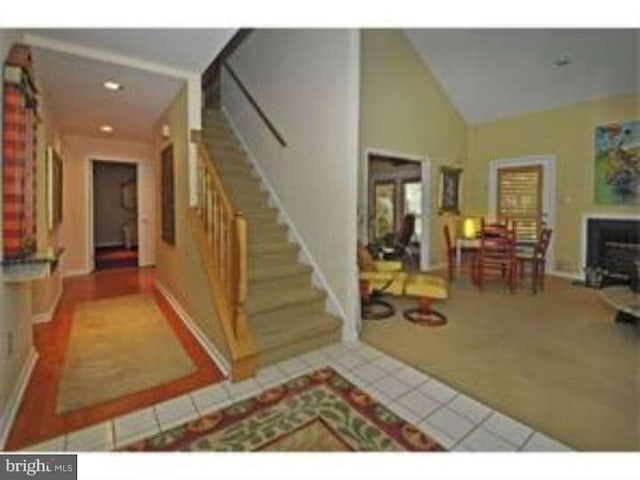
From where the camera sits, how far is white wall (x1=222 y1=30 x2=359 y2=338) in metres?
2.92

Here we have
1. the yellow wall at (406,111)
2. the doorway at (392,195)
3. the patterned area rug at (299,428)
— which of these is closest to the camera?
the patterned area rug at (299,428)

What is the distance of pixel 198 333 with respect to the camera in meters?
3.08

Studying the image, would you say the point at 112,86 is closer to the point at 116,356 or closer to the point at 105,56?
the point at 105,56

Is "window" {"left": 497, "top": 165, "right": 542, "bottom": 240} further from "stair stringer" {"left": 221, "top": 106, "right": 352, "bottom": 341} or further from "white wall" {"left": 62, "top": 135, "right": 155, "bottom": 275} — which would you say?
"white wall" {"left": 62, "top": 135, "right": 155, "bottom": 275}

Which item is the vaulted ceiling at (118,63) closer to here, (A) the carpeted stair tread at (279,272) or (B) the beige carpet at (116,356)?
(A) the carpeted stair tread at (279,272)

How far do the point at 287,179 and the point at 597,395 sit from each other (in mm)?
3014

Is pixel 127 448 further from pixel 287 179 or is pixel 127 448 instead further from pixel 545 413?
pixel 287 179

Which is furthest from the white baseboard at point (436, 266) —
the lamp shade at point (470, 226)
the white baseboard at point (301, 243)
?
the white baseboard at point (301, 243)

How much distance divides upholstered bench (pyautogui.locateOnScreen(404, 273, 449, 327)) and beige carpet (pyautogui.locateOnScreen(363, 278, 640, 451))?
13 cm

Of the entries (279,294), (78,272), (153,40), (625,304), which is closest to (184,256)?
(279,294)

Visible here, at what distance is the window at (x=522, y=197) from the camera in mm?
5898
